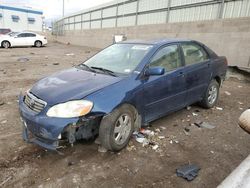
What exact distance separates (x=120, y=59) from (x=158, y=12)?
1156 centimetres

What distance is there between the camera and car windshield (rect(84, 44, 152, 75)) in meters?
3.68

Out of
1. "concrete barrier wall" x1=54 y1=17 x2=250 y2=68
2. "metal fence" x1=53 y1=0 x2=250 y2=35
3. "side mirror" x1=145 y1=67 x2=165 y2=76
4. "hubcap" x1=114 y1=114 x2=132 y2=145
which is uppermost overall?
"metal fence" x1=53 y1=0 x2=250 y2=35

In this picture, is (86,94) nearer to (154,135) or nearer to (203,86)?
(154,135)

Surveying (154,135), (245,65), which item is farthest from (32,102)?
(245,65)

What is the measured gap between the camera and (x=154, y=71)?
349 cm

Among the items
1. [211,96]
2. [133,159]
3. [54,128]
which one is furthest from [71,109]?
[211,96]

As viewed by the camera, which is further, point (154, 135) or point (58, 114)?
point (154, 135)

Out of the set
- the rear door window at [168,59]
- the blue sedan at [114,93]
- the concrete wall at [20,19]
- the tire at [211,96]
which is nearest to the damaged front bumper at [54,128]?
the blue sedan at [114,93]

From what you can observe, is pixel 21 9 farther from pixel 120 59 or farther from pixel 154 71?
pixel 154 71

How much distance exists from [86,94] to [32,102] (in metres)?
0.77

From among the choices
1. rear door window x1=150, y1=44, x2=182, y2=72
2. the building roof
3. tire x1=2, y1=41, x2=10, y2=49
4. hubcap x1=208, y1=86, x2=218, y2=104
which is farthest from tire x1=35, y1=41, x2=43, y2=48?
the building roof

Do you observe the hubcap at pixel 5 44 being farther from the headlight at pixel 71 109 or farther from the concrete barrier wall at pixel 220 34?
the headlight at pixel 71 109

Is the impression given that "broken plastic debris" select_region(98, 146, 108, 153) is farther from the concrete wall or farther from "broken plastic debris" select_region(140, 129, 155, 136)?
the concrete wall

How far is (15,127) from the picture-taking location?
4.04 m
